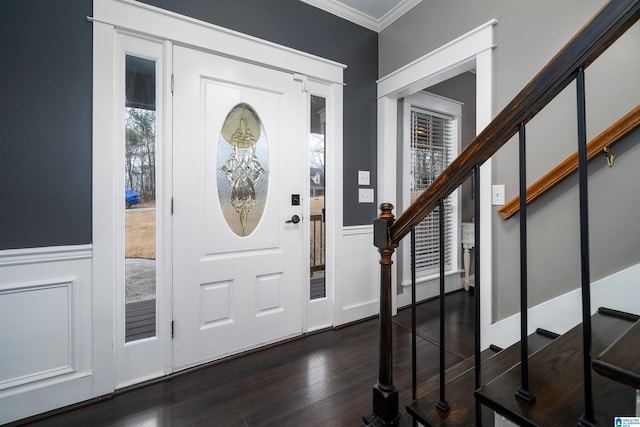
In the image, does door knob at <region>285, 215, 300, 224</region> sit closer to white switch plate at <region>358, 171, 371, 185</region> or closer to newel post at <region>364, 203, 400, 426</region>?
white switch plate at <region>358, 171, 371, 185</region>

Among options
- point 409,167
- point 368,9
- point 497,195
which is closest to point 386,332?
point 497,195

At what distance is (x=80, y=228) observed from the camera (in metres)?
1.66

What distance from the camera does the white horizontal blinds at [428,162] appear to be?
326 cm

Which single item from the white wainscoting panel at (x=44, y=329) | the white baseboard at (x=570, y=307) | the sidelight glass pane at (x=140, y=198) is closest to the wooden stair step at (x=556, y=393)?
the white baseboard at (x=570, y=307)

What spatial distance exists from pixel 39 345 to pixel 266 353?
131 cm

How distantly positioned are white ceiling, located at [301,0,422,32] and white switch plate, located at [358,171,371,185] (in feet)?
4.56

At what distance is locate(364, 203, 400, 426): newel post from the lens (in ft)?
4.34

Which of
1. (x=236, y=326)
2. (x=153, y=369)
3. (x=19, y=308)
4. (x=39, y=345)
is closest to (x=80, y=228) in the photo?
(x=19, y=308)

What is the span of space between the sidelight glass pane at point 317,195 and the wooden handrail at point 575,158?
53.4 inches

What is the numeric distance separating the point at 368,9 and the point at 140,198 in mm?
2470

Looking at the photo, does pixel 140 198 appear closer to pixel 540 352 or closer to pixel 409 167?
pixel 540 352

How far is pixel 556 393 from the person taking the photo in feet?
2.78

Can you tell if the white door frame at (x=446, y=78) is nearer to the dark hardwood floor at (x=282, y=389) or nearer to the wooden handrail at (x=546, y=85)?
the dark hardwood floor at (x=282, y=389)

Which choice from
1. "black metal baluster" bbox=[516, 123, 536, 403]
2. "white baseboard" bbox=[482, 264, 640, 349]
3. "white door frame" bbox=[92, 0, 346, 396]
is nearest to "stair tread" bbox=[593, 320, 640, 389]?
"black metal baluster" bbox=[516, 123, 536, 403]
